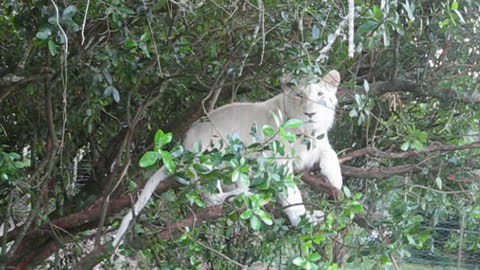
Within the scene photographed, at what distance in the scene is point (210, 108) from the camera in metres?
3.20

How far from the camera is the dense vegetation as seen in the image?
6.95ft

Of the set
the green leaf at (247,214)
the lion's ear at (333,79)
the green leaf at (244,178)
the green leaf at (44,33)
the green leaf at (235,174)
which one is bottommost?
the green leaf at (247,214)

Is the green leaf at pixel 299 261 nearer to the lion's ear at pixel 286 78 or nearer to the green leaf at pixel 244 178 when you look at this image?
the green leaf at pixel 244 178

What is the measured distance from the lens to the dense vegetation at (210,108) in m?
2.12

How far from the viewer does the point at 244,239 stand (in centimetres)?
324

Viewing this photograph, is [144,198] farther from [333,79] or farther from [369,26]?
[333,79]

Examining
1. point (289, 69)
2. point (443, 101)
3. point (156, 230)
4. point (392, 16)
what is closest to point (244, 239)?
point (156, 230)

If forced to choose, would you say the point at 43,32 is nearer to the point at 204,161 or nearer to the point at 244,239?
the point at 204,161

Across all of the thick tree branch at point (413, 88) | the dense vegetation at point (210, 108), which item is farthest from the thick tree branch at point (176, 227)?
the thick tree branch at point (413, 88)

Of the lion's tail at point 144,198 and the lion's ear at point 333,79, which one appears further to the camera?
the lion's ear at point 333,79

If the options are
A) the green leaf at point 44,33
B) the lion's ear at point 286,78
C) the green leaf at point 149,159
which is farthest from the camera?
the lion's ear at point 286,78

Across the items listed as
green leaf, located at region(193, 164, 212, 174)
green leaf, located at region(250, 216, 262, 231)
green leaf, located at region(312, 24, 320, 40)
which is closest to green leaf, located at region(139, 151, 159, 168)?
green leaf, located at region(193, 164, 212, 174)

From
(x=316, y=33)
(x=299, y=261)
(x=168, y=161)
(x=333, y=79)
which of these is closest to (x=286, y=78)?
(x=316, y=33)

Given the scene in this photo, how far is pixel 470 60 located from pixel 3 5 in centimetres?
280
